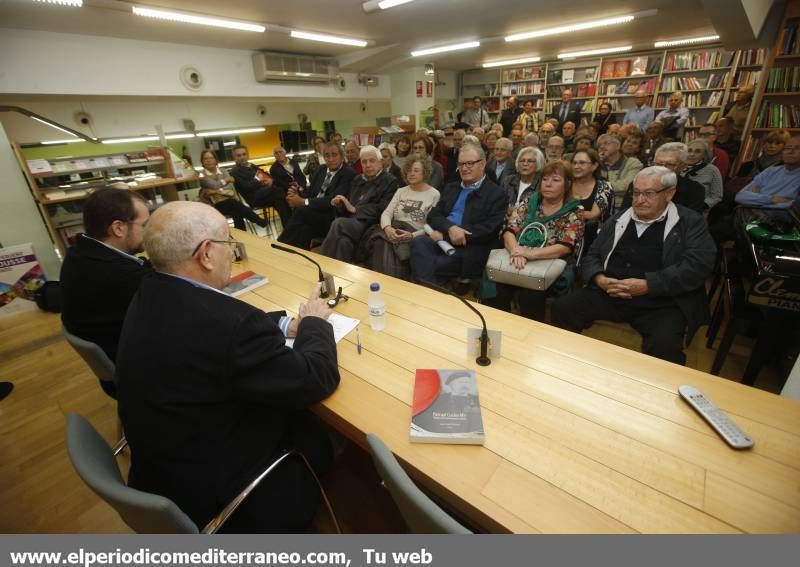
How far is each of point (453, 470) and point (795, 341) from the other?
2492 mm

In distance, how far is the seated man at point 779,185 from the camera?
279 cm

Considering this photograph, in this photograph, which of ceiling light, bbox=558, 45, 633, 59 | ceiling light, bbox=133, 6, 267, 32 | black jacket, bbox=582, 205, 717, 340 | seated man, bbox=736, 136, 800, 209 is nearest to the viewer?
black jacket, bbox=582, 205, 717, 340

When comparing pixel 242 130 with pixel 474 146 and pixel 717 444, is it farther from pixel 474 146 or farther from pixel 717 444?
pixel 717 444

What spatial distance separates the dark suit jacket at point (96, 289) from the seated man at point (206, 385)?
69 centimetres

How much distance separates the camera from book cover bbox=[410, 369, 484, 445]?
93 centimetres

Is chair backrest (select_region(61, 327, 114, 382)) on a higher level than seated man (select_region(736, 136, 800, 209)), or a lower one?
lower

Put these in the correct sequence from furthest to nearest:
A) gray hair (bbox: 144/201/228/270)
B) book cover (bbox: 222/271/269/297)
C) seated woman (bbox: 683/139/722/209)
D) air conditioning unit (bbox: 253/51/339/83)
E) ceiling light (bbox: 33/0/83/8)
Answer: air conditioning unit (bbox: 253/51/339/83)
seated woman (bbox: 683/139/722/209)
ceiling light (bbox: 33/0/83/8)
book cover (bbox: 222/271/269/297)
gray hair (bbox: 144/201/228/270)

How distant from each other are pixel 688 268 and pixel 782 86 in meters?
4.48

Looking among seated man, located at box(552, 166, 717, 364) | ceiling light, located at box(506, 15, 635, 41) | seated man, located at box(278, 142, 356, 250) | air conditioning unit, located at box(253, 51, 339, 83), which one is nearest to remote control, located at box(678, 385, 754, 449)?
seated man, located at box(552, 166, 717, 364)

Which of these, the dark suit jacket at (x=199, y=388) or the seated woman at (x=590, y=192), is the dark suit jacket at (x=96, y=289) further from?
the seated woman at (x=590, y=192)

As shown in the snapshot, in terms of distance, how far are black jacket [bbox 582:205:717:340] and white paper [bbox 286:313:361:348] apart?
5.16ft

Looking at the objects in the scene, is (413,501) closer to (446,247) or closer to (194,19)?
(446,247)

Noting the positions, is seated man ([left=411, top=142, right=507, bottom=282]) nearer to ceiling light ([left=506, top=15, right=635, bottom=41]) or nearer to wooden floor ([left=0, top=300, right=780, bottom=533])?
wooden floor ([left=0, top=300, right=780, bottom=533])

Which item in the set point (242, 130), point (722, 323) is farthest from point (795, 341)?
point (242, 130)
